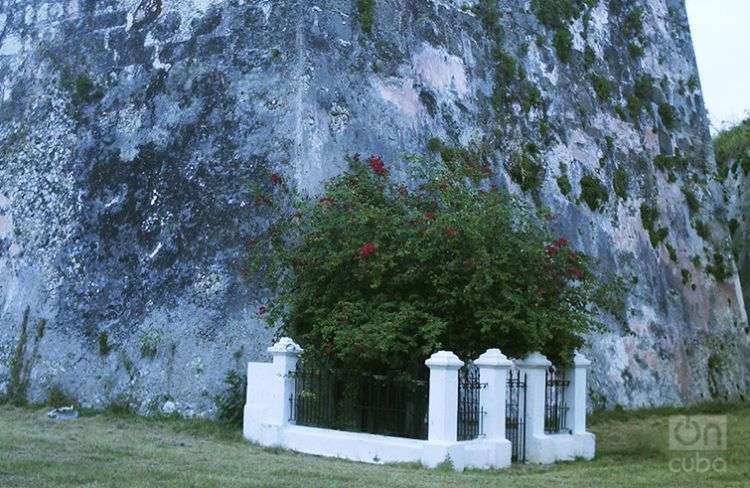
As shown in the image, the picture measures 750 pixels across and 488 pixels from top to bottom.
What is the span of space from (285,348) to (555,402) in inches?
132

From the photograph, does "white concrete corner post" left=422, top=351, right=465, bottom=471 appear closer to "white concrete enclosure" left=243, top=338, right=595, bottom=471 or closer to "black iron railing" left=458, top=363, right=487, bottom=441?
"white concrete enclosure" left=243, top=338, right=595, bottom=471

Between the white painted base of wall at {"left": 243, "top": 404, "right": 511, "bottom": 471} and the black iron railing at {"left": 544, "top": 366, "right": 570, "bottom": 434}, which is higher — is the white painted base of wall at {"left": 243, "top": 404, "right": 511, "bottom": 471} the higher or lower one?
the lower one

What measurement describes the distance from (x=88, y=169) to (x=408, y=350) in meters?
7.28

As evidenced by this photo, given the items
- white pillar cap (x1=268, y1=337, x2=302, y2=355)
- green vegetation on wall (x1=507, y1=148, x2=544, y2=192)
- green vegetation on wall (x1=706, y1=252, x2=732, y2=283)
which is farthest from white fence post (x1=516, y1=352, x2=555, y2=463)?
green vegetation on wall (x1=706, y1=252, x2=732, y2=283)

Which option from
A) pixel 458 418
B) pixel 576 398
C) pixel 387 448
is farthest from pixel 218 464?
pixel 576 398

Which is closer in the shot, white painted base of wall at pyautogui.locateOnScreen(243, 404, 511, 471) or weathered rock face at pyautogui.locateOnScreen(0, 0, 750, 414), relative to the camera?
white painted base of wall at pyautogui.locateOnScreen(243, 404, 511, 471)

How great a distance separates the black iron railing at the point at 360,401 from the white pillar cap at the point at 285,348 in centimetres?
22

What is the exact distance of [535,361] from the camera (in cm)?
1481

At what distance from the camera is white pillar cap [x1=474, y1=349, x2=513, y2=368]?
14.1m

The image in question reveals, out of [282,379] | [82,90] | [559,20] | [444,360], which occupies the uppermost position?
[559,20]

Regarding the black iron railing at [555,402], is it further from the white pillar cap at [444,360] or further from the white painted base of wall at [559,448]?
the white pillar cap at [444,360]

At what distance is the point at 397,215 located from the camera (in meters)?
16.0

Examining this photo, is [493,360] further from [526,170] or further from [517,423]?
[526,170]

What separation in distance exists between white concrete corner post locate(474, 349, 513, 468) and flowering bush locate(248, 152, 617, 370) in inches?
22.7
